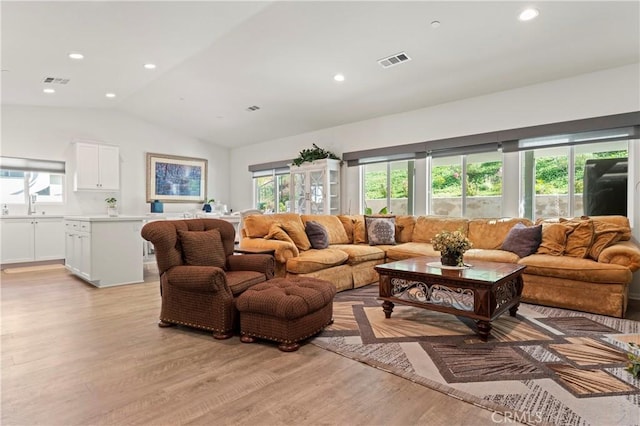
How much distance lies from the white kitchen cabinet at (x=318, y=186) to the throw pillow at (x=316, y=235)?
1828mm

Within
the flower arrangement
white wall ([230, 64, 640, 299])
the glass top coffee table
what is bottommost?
the glass top coffee table

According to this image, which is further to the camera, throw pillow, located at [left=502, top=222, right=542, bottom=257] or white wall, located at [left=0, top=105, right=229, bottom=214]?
white wall, located at [left=0, top=105, right=229, bottom=214]

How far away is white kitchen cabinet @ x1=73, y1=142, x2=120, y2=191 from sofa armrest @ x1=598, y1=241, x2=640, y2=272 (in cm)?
786

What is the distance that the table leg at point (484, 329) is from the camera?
271 cm

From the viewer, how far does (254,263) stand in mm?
3361

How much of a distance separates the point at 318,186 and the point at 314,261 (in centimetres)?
282

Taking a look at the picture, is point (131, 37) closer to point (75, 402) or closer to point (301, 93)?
point (301, 93)

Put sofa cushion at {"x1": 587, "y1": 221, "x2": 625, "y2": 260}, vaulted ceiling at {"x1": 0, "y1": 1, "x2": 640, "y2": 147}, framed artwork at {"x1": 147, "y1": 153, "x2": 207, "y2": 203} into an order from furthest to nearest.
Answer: framed artwork at {"x1": 147, "y1": 153, "x2": 207, "y2": 203} → sofa cushion at {"x1": 587, "y1": 221, "x2": 625, "y2": 260} → vaulted ceiling at {"x1": 0, "y1": 1, "x2": 640, "y2": 147}

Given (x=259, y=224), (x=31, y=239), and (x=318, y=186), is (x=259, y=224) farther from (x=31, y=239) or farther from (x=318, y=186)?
(x=31, y=239)

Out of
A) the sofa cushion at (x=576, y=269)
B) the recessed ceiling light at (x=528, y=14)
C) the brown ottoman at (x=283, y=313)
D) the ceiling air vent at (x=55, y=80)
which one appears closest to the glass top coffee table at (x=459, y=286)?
the sofa cushion at (x=576, y=269)

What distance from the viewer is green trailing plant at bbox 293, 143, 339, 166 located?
6.58 meters

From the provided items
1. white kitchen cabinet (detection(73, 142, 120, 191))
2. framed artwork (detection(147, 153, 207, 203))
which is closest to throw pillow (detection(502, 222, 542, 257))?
framed artwork (detection(147, 153, 207, 203))

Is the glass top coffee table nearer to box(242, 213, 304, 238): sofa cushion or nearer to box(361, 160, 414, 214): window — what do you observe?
box(242, 213, 304, 238): sofa cushion

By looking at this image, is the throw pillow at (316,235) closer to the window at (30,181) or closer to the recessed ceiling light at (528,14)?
the recessed ceiling light at (528,14)
